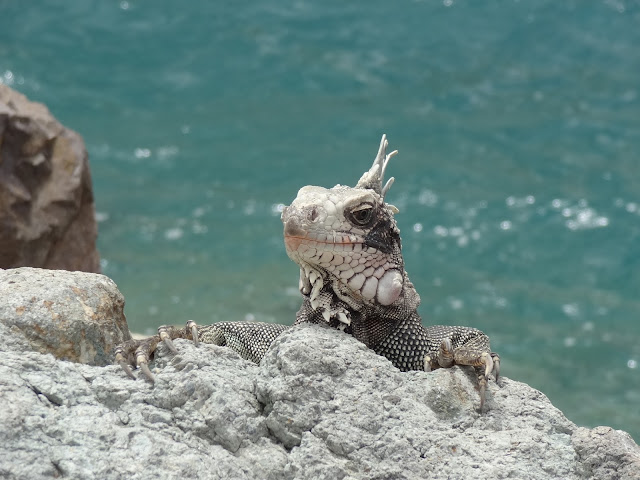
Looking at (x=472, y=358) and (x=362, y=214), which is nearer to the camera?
(x=472, y=358)

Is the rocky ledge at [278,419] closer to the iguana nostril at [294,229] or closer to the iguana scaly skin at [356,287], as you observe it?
the iguana scaly skin at [356,287]

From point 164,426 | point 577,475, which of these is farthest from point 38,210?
point 577,475

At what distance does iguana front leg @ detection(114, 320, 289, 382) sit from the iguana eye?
2.66 feet

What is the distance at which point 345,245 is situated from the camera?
3.87m

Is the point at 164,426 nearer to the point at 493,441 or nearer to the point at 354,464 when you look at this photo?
the point at 354,464

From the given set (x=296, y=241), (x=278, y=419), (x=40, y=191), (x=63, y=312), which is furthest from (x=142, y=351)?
(x=40, y=191)

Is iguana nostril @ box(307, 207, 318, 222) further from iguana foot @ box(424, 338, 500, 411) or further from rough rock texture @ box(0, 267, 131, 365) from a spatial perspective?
rough rock texture @ box(0, 267, 131, 365)

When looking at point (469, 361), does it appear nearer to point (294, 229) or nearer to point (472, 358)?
point (472, 358)

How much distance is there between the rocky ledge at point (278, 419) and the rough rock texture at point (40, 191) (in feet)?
16.8

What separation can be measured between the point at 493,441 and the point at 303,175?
11906mm

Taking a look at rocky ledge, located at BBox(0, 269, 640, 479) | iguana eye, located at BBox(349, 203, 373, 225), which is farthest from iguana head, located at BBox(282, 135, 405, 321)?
rocky ledge, located at BBox(0, 269, 640, 479)

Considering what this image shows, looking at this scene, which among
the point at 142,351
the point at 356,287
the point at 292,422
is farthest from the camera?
the point at 356,287

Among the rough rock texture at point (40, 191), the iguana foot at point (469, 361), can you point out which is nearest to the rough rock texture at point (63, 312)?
the iguana foot at point (469, 361)

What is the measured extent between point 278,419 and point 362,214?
3.38 ft
